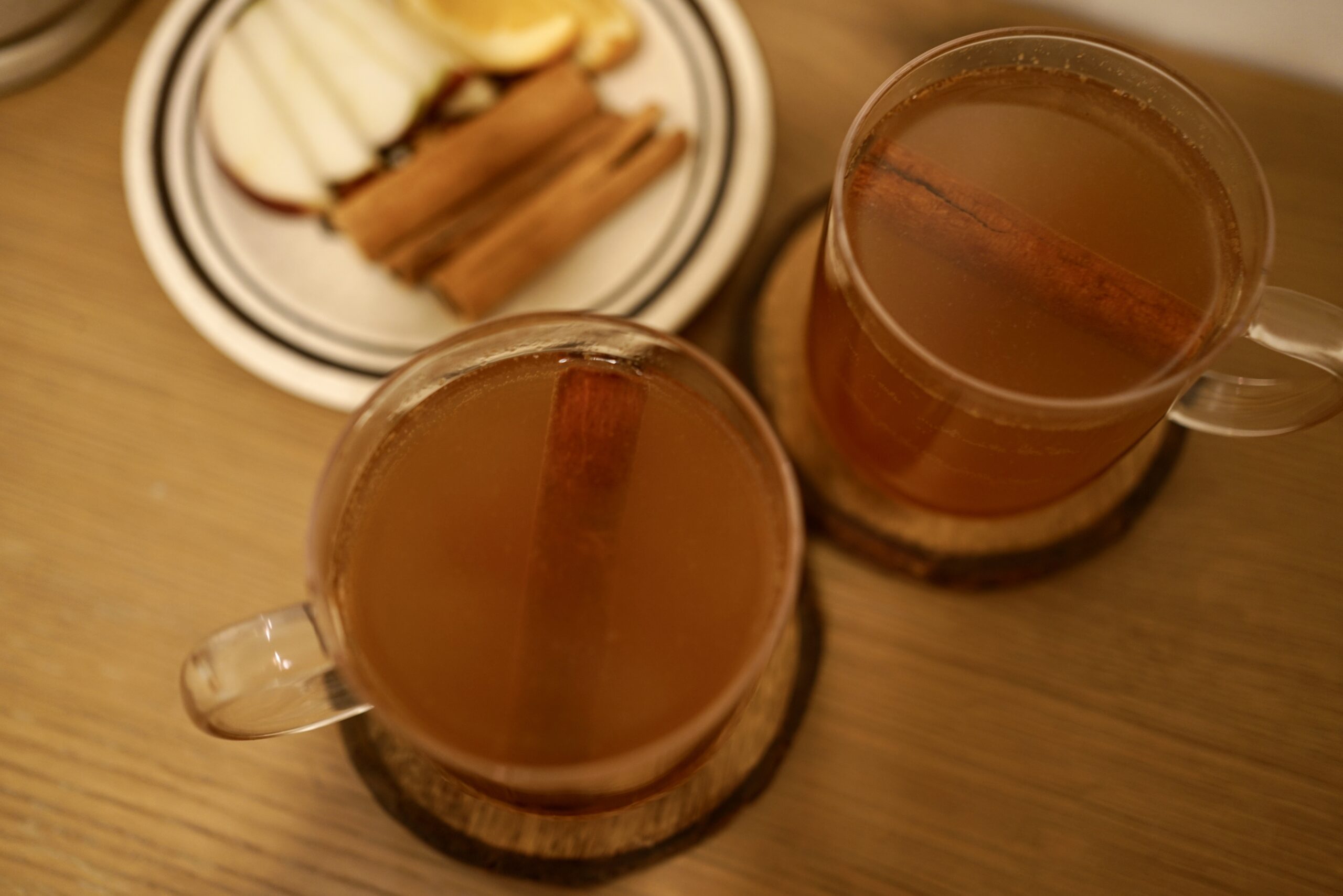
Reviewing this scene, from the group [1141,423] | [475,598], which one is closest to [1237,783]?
[1141,423]

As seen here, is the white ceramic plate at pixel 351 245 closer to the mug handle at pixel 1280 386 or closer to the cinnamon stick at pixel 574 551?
the cinnamon stick at pixel 574 551

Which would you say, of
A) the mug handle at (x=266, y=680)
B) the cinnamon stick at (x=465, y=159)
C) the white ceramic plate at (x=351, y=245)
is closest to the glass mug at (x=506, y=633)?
the mug handle at (x=266, y=680)

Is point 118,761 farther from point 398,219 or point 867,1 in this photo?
point 867,1

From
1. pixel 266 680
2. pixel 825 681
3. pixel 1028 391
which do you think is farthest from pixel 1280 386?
pixel 266 680

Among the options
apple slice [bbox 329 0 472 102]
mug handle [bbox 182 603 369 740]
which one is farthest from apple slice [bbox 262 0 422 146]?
mug handle [bbox 182 603 369 740]

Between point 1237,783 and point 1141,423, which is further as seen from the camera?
point 1237,783

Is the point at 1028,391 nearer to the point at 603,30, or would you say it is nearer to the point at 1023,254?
the point at 1023,254
